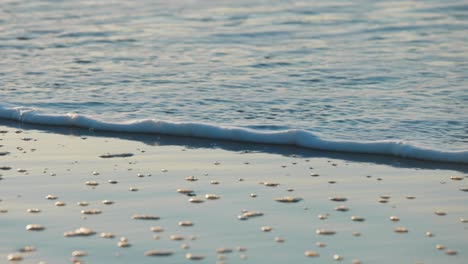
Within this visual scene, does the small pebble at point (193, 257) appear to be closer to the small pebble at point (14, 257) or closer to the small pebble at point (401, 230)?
the small pebble at point (14, 257)

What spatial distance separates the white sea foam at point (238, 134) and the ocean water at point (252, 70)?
1cm

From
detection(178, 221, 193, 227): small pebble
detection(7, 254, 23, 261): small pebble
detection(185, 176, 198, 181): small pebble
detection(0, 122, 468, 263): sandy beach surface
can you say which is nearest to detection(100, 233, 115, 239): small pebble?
detection(0, 122, 468, 263): sandy beach surface

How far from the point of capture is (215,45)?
1424 centimetres

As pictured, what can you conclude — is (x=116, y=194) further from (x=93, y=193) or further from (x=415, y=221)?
(x=415, y=221)

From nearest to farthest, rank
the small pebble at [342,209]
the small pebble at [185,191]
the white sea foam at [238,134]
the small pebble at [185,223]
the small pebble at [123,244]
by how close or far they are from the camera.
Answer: the small pebble at [123,244], the small pebble at [185,223], the small pebble at [342,209], the small pebble at [185,191], the white sea foam at [238,134]

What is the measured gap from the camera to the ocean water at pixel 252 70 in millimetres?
9516

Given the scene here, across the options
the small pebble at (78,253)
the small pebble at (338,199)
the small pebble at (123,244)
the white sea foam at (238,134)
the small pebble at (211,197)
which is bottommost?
the small pebble at (78,253)

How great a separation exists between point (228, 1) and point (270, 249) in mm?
12858

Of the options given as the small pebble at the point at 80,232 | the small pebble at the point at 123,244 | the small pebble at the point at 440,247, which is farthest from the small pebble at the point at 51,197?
the small pebble at the point at 440,247

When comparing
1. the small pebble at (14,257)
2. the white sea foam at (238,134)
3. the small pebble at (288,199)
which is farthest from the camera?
the white sea foam at (238,134)

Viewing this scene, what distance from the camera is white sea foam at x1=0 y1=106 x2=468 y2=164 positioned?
27.9 ft

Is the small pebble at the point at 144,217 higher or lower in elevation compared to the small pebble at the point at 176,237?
higher

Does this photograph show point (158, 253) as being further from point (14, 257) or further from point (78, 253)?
point (14, 257)

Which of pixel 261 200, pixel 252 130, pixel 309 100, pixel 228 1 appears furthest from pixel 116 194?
pixel 228 1
